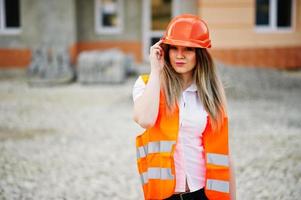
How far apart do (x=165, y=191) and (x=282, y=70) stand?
55.1 feet

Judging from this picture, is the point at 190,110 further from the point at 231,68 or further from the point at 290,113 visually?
the point at 231,68

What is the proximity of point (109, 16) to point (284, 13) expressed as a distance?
20.3ft

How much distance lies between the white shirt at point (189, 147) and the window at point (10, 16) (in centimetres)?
1707

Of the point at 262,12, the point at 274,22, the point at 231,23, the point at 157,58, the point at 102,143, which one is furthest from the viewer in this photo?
the point at 262,12

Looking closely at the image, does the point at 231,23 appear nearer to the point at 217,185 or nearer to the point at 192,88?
the point at 192,88

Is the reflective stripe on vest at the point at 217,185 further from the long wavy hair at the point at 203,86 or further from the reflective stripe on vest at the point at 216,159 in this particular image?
the long wavy hair at the point at 203,86

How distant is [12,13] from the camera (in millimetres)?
19297

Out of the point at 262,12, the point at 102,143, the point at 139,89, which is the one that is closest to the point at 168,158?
the point at 139,89

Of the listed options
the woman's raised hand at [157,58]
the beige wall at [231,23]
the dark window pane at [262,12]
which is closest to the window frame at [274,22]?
the dark window pane at [262,12]

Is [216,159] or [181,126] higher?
[181,126]

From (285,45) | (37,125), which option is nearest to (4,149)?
(37,125)

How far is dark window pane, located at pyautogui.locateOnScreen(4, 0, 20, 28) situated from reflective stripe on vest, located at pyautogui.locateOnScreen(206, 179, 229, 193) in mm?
17531

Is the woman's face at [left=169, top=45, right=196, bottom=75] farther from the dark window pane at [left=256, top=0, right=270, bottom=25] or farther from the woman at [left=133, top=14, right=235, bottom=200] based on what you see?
the dark window pane at [left=256, top=0, right=270, bottom=25]

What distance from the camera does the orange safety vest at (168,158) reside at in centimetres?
260
